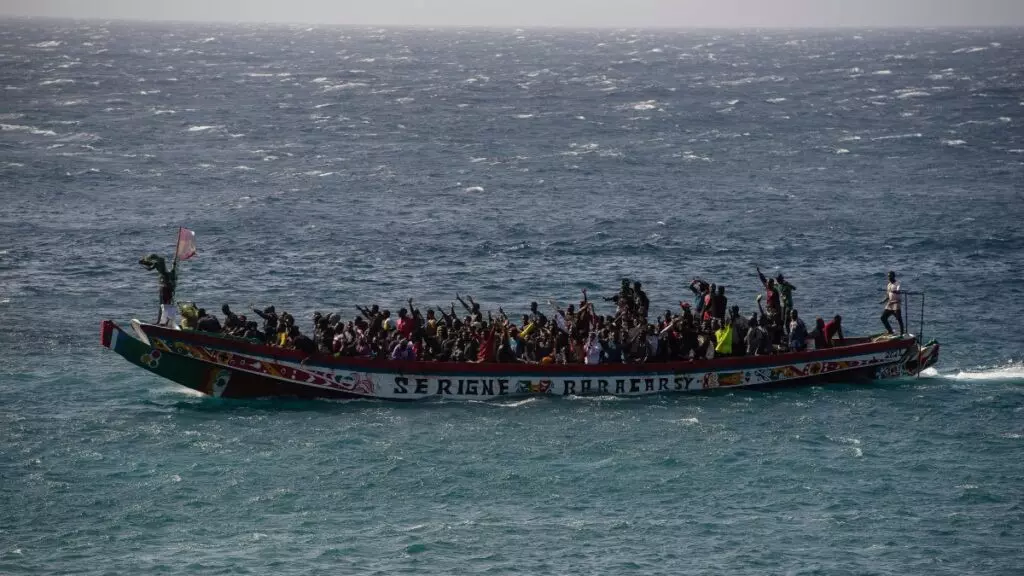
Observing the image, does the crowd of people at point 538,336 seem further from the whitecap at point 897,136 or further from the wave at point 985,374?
the whitecap at point 897,136

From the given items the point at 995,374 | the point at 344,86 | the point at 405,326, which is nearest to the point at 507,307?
the point at 405,326

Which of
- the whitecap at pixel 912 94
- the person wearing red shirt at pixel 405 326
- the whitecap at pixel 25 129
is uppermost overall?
the whitecap at pixel 912 94

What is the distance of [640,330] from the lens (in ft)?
127

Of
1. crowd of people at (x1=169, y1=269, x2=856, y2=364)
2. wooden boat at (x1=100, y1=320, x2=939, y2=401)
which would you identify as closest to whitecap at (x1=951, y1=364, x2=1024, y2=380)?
wooden boat at (x1=100, y1=320, x2=939, y2=401)

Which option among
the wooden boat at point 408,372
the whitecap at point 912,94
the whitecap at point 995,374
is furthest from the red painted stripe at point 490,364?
the whitecap at point 912,94

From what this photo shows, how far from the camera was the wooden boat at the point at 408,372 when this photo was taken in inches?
1444

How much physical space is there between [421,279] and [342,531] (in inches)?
1066

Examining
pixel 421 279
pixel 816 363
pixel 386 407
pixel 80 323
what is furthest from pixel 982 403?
pixel 80 323

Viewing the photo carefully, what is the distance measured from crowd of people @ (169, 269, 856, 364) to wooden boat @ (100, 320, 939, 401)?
422 mm

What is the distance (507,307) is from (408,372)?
1437cm

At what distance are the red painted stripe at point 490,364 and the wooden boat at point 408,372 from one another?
3 centimetres

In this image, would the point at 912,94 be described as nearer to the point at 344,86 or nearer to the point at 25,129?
the point at 344,86

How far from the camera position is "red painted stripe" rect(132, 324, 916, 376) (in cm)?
3666

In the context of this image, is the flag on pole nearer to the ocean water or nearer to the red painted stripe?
the red painted stripe
